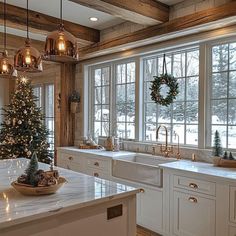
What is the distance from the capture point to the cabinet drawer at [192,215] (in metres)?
2.61

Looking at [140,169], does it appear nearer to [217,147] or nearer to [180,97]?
[217,147]

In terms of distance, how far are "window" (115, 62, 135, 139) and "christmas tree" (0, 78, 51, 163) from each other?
179 cm

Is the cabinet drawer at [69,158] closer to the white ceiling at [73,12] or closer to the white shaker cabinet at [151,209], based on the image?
the white shaker cabinet at [151,209]

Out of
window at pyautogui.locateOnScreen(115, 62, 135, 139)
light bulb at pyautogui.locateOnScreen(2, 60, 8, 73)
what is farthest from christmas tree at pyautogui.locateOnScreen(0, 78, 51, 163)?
light bulb at pyautogui.locateOnScreen(2, 60, 8, 73)

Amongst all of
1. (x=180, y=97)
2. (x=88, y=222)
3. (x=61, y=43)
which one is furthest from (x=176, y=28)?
(x=88, y=222)

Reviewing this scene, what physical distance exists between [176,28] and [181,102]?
1.01 meters

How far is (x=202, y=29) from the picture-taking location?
3273mm

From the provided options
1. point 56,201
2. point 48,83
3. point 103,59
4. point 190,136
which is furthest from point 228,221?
point 48,83

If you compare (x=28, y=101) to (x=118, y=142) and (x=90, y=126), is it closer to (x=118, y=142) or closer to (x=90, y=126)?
(x=90, y=126)

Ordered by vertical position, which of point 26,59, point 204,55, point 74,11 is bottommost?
point 26,59

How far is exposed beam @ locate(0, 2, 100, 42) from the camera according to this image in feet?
11.9

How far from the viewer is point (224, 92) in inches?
132

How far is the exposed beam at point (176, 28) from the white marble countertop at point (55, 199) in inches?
86.9

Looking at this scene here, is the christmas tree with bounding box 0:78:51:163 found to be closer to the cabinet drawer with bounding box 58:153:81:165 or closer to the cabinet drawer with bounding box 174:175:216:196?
the cabinet drawer with bounding box 58:153:81:165
